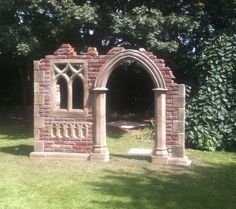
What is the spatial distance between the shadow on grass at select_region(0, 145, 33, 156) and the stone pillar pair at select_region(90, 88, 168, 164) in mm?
1918

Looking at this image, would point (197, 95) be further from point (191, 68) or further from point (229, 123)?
point (191, 68)

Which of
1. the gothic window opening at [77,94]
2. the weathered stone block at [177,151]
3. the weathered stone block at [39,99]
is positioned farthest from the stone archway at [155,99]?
the gothic window opening at [77,94]

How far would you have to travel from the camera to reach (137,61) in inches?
366

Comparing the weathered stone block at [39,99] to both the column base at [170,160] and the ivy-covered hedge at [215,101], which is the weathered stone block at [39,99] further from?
the ivy-covered hedge at [215,101]

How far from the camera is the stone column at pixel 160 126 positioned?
30.0 ft

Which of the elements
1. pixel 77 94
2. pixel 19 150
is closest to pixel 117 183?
pixel 19 150

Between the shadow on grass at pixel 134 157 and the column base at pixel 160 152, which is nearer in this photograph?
the column base at pixel 160 152

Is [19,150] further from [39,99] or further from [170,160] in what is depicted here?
[170,160]

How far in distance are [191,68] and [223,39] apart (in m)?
2.77

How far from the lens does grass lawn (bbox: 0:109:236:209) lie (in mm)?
6379

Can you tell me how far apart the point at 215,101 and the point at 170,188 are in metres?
4.84

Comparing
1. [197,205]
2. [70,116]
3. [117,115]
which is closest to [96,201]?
[197,205]

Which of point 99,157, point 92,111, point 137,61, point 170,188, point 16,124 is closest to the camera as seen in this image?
point 170,188

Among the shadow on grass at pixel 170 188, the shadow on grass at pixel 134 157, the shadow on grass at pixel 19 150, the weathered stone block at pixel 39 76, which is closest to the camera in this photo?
the shadow on grass at pixel 170 188
